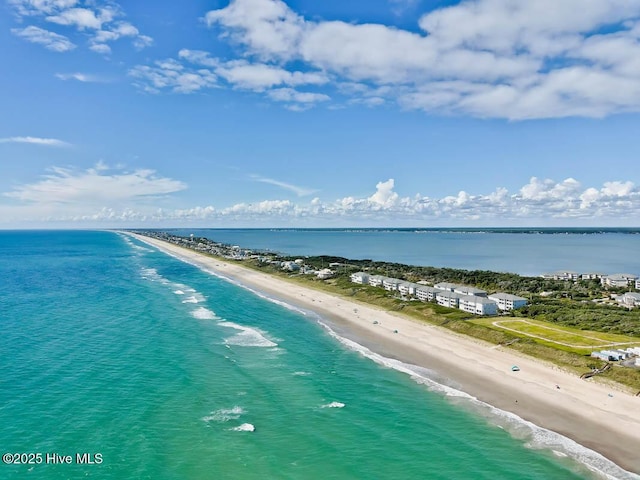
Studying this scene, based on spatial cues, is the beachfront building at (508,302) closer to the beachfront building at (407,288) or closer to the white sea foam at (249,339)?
the beachfront building at (407,288)

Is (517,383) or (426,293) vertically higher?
(426,293)

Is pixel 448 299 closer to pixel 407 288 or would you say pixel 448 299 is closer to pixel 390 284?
pixel 407 288

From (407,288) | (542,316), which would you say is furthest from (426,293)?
(542,316)

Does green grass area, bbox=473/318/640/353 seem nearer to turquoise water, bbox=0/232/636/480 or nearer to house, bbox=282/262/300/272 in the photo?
turquoise water, bbox=0/232/636/480

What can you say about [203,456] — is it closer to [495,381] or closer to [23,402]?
[23,402]

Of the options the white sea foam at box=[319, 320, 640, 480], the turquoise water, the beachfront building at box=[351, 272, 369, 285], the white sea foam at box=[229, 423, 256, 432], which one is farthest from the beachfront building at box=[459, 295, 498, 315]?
the white sea foam at box=[229, 423, 256, 432]

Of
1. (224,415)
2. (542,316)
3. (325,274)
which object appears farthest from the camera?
(325,274)
